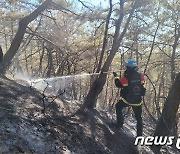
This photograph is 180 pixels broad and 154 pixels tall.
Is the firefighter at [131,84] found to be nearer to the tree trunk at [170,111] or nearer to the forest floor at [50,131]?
the tree trunk at [170,111]

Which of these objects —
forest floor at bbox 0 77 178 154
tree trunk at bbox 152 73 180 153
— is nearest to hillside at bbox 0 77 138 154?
forest floor at bbox 0 77 178 154

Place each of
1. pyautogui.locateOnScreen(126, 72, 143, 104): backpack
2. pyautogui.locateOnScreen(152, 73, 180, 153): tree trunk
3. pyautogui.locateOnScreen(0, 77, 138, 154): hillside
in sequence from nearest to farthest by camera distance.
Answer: pyautogui.locateOnScreen(0, 77, 138, 154): hillside < pyautogui.locateOnScreen(126, 72, 143, 104): backpack < pyautogui.locateOnScreen(152, 73, 180, 153): tree trunk

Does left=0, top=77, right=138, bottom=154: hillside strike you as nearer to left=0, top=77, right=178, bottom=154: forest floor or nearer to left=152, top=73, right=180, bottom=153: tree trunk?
left=0, top=77, right=178, bottom=154: forest floor

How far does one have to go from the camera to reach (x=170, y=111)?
6.97m

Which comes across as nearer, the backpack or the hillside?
the hillside

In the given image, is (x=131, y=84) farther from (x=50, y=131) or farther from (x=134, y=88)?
(x=50, y=131)

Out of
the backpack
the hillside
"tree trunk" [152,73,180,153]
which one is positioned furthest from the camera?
"tree trunk" [152,73,180,153]

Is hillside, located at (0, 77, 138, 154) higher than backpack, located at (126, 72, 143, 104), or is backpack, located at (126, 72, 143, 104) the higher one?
backpack, located at (126, 72, 143, 104)

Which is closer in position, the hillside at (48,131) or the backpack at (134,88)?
the hillside at (48,131)

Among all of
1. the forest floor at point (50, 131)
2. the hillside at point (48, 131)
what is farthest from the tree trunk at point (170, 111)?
the hillside at point (48, 131)

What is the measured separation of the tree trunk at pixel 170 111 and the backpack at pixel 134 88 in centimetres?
88

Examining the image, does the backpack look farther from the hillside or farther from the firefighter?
the hillside

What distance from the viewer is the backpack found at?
6.64m

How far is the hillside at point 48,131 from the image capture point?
4137 mm
